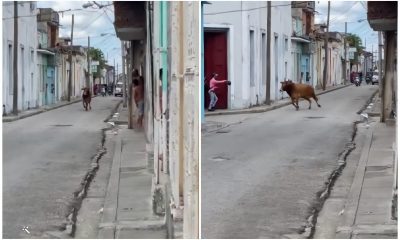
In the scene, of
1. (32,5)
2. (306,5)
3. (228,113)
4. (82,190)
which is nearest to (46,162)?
(82,190)

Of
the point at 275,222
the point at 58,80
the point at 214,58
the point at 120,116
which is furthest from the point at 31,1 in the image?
the point at 275,222

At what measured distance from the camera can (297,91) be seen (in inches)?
106

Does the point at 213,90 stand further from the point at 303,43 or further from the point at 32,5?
the point at 32,5

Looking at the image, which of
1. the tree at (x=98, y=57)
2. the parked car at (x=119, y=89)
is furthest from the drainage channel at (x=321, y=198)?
the tree at (x=98, y=57)

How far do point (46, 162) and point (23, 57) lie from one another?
0.37 metres

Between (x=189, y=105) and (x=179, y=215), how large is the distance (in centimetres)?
42

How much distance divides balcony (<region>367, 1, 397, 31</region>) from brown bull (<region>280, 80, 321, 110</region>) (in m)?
0.30

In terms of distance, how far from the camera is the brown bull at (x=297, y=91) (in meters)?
2.66

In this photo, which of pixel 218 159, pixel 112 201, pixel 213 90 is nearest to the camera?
pixel 213 90

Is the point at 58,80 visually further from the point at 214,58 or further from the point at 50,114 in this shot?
the point at 214,58

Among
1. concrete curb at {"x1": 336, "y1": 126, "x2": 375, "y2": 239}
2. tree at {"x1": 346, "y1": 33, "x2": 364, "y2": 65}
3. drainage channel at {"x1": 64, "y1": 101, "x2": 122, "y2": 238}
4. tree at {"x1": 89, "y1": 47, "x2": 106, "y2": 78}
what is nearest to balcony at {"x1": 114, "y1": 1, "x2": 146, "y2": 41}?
tree at {"x1": 89, "y1": 47, "x2": 106, "y2": 78}

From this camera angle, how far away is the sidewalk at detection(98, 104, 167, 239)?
267cm

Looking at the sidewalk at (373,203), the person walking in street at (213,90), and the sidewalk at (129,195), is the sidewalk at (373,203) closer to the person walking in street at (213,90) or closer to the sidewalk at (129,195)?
the person walking in street at (213,90)

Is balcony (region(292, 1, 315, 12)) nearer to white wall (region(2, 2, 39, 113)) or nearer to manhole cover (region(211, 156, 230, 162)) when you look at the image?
manhole cover (region(211, 156, 230, 162))
